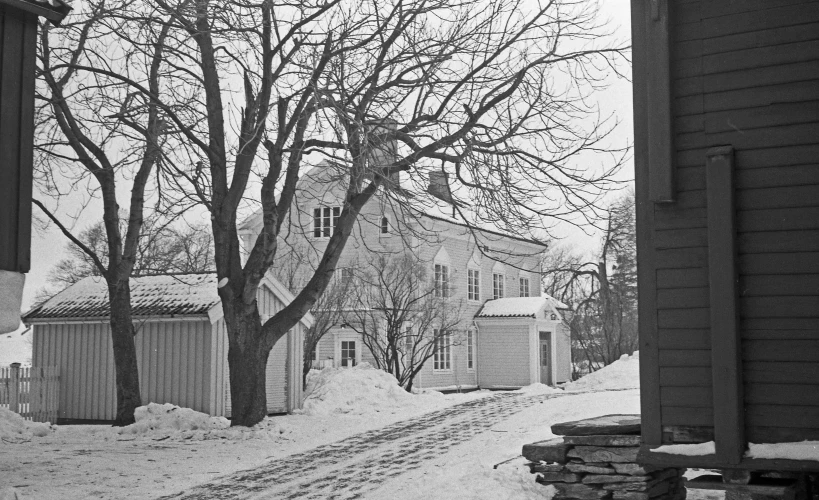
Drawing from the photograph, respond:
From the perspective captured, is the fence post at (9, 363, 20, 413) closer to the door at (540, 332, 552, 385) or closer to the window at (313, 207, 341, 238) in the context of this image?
the window at (313, 207, 341, 238)

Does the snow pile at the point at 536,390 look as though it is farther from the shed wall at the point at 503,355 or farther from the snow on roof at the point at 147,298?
the snow on roof at the point at 147,298

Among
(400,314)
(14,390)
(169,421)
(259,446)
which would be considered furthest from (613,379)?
(14,390)

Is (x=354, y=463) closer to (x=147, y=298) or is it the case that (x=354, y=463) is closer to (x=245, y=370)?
(x=245, y=370)

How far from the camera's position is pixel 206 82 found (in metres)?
16.5

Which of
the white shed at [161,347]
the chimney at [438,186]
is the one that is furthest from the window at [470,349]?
the chimney at [438,186]

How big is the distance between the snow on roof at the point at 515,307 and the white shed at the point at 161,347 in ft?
44.1

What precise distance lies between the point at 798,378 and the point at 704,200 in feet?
5.05

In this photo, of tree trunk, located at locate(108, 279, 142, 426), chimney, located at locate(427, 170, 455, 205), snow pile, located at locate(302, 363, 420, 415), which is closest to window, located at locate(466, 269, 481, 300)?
snow pile, located at locate(302, 363, 420, 415)

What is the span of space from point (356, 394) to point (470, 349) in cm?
1210

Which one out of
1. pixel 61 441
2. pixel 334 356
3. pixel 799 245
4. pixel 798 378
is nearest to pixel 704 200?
pixel 799 245

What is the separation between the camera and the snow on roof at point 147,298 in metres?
19.8

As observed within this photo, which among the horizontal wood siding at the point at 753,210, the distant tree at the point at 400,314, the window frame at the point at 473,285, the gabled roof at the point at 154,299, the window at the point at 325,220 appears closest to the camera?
the horizontal wood siding at the point at 753,210

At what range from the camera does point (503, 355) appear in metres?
33.9

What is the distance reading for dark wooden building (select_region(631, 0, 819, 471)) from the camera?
21.3 ft
